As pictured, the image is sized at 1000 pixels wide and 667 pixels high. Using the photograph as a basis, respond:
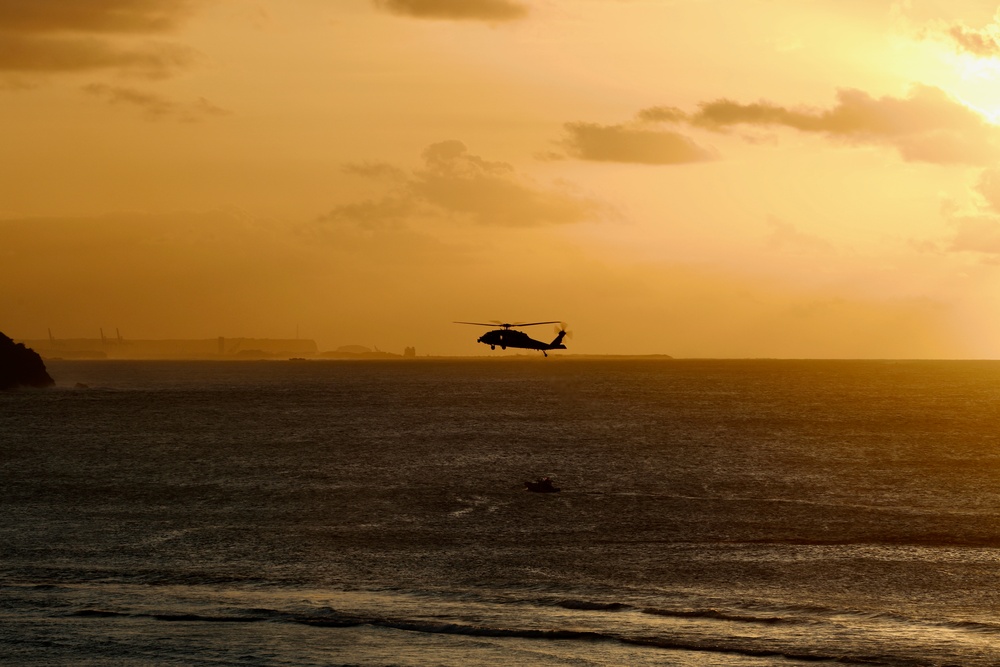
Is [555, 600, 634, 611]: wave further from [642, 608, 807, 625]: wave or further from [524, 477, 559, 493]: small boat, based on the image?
[524, 477, 559, 493]: small boat

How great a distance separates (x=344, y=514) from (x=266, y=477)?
69.4ft

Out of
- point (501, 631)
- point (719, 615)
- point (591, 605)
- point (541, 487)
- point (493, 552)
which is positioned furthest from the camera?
point (541, 487)

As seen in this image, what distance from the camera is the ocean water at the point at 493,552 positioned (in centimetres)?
3619

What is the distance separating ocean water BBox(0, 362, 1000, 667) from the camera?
119 feet

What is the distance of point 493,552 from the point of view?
53.1m

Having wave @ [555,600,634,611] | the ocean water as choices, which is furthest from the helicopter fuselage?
wave @ [555,600,634,611]

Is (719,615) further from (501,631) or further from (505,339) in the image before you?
(505,339)

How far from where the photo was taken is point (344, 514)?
219ft

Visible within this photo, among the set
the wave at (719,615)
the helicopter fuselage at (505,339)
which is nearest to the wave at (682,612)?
the wave at (719,615)

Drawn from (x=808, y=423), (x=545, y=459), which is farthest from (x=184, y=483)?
(x=808, y=423)

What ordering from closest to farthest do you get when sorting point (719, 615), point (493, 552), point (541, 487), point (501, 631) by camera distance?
point (501, 631)
point (719, 615)
point (493, 552)
point (541, 487)

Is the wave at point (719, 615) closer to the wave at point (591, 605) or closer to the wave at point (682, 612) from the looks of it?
the wave at point (682, 612)

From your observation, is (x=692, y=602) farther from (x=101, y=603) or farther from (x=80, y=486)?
(x=80, y=486)

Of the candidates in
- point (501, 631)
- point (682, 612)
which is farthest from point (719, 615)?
point (501, 631)
